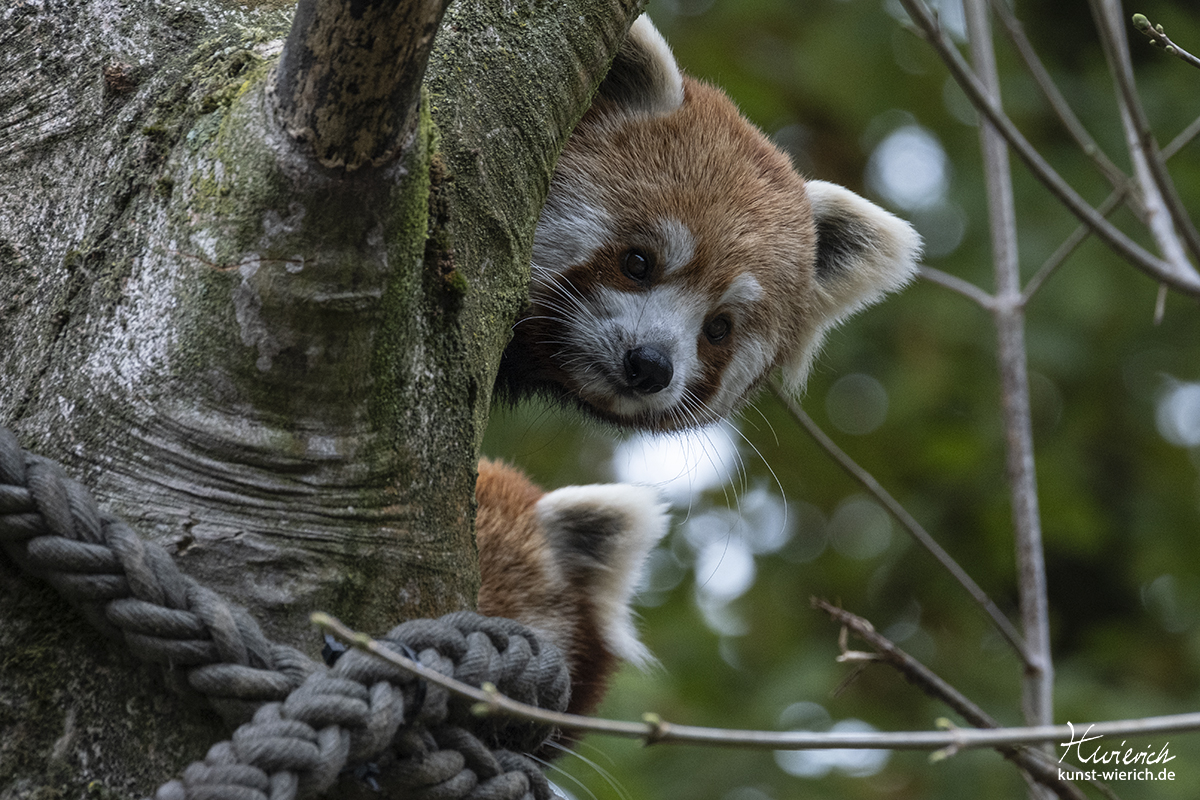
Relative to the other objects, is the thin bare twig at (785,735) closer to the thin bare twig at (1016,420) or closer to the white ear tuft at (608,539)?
the thin bare twig at (1016,420)

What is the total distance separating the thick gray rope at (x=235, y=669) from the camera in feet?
3.41

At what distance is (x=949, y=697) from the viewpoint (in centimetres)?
209

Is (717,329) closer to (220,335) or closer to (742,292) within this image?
(742,292)

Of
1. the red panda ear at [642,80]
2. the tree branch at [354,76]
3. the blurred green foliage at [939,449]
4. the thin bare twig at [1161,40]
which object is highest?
the thin bare twig at [1161,40]

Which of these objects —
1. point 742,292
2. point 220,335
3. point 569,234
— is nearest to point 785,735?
point 220,335

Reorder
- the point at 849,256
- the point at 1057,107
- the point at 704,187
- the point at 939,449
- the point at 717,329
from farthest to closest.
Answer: the point at 939,449 < the point at 849,256 < the point at 717,329 < the point at 704,187 < the point at 1057,107

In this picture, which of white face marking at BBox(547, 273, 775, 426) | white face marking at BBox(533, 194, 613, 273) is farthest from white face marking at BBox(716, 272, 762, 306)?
white face marking at BBox(533, 194, 613, 273)

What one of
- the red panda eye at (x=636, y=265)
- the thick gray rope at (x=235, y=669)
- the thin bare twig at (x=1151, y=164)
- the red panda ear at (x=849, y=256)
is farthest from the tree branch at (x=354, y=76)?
the red panda ear at (x=849, y=256)

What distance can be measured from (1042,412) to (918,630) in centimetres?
122

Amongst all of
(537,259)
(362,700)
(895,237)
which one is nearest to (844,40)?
(895,237)

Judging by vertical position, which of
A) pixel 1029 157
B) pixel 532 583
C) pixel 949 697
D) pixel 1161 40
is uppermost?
pixel 1161 40

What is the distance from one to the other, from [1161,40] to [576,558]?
73.9 inches

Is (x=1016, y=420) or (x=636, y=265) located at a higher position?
(x=636, y=265)

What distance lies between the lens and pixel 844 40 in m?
4.49
